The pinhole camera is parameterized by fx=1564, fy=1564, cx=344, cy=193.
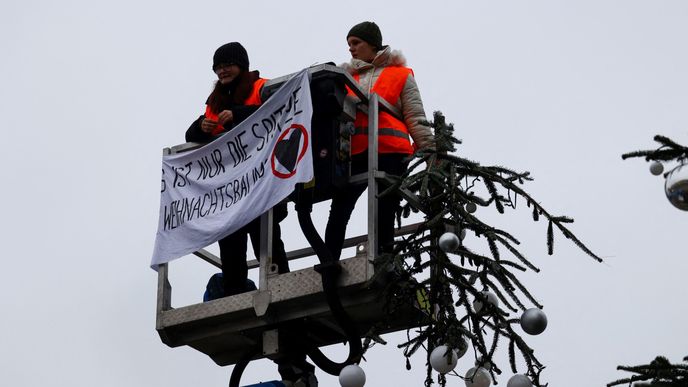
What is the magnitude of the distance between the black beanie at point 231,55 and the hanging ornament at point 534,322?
4.02 m

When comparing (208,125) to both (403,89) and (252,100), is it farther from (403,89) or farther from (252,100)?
(403,89)

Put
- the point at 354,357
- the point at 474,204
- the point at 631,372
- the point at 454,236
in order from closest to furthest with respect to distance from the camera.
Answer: the point at 631,372 → the point at 454,236 → the point at 474,204 → the point at 354,357

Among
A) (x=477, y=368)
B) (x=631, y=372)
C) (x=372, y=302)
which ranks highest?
(x=372, y=302)

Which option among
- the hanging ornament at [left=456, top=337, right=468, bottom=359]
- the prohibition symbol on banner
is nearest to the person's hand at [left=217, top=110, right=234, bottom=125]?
the prohibition symbol on banner

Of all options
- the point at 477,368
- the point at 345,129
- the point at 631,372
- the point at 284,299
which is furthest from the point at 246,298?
the point at 631,372

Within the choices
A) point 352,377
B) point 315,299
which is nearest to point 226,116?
point 315,299

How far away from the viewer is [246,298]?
13.5 metres

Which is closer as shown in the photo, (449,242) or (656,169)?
(656,169)

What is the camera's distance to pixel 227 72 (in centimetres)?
1413

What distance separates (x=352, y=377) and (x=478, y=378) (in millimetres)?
1025

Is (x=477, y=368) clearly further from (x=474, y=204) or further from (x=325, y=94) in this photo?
(x=325, y=94)

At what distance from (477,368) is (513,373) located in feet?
0.98

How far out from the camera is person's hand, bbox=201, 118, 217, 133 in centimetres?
1424

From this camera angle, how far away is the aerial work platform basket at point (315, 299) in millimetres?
12969
